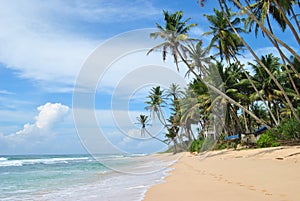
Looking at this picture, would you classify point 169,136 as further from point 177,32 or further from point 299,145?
point 299,145

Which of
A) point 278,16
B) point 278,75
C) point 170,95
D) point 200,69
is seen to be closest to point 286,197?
point 278,16

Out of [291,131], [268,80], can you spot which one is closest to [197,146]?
[268,80]

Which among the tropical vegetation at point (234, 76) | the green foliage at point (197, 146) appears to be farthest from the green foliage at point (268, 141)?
the green foliage at point (197, 146)

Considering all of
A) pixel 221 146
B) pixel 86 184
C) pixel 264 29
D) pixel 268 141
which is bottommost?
pixel 86 184

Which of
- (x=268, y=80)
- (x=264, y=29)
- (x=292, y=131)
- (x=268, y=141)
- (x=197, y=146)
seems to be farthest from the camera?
(x=197, y=146)

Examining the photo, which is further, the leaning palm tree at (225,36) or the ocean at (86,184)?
the leaning palm tree at (225,36)

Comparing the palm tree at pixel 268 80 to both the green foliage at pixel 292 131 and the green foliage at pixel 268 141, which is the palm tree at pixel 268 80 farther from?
the green foliage at pixel 292 131

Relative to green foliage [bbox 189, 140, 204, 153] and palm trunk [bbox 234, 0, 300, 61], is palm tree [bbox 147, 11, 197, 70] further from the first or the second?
green foliage [bbox 189, 140, 204, 153]

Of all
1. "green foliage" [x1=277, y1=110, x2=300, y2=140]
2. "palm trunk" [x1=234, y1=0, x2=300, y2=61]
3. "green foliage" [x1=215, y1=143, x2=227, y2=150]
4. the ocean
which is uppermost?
"palm trunk" [x1=234, y1=0, x2=300, y2=61]

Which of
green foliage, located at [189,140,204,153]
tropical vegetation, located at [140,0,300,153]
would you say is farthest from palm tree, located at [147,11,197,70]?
green foliage, located at [189,140,204,153]

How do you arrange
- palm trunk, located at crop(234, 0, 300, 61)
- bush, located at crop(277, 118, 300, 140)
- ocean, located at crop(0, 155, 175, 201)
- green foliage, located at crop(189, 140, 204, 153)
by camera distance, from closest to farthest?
ocean, located at crop(0, 155, 175, 201) < palm trunk, located at crop(234, 0, 300, 61) < bush, located at crop(277, 118, 300, 140) < green foliage, located at crop(189, 140, 204, 153)

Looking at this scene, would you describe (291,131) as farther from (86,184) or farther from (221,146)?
(86,184)

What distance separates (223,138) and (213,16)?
516 inches

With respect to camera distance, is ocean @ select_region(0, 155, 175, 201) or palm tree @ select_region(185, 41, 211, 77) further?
palm tree @ select_region(185, 41, 211, 77)
